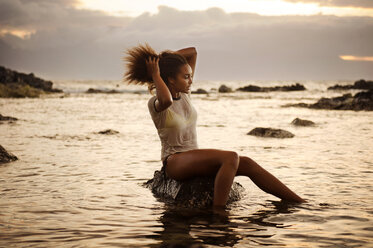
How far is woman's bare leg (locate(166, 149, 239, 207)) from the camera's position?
523cm

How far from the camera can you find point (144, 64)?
17.8 feet

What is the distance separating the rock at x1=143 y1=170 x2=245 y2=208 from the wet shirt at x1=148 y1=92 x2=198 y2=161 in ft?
1.73

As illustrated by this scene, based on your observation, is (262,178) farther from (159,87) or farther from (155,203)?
(159,87)

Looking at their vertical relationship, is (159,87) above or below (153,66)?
below

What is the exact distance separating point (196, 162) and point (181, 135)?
410mm

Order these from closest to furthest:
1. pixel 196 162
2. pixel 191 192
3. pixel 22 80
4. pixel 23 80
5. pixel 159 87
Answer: pixel 159 87, pixel 196 162, pixel 191 192, pixel 22 80, pixel 23 80

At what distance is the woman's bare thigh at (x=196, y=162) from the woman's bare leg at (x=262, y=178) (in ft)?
1.16

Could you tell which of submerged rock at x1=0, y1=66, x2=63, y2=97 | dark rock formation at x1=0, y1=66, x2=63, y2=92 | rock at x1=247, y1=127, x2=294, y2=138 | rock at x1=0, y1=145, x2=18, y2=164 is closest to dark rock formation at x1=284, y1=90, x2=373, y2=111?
rock at x1=247, y1=127, x2=294, y2=138

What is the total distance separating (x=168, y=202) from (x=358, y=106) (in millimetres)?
23763

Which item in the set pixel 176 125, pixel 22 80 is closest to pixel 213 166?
pixel 176 125

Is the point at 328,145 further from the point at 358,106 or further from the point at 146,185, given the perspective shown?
the point at 358,106

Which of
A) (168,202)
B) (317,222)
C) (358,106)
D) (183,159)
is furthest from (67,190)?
(358,106)

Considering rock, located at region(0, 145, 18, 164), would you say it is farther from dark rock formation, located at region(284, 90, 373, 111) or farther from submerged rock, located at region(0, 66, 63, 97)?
submerged rock, located at region(0, 66, 63, 97)

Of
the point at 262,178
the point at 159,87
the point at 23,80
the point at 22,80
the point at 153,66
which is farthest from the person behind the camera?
the point at 23,80
